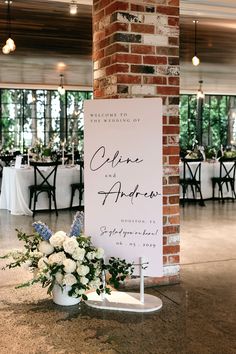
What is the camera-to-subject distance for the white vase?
3652 mm

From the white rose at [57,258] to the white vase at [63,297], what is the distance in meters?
0.24

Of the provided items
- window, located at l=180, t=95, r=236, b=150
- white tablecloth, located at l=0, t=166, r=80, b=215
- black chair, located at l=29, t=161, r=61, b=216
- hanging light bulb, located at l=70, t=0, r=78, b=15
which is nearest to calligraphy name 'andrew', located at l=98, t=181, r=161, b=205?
hanging light bulb, located at l=70, t=0, r=78, b=15

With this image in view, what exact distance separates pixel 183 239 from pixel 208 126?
42.7ft

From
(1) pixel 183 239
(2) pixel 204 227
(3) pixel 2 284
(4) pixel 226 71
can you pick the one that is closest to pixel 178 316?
(3) pixel 2 284

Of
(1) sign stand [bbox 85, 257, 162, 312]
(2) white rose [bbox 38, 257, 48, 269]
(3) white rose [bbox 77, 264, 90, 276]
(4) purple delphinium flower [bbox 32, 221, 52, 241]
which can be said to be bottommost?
(1) sign stand [bbox 85, 257, 162, 312]

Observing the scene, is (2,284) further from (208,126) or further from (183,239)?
(208,126)

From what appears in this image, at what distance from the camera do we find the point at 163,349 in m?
2.97

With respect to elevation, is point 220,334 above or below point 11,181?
below

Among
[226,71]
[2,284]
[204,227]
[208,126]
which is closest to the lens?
[2,284]

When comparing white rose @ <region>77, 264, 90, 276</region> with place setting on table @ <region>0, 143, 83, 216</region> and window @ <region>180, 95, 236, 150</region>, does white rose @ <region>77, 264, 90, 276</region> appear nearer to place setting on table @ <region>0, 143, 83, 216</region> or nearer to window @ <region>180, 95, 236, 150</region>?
place setting on table @ <region>0, 143, 83, 216</region>

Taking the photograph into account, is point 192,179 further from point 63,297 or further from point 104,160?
point 63,297

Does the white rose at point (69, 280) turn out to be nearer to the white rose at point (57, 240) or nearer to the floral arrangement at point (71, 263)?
the floral arrangement at point (71, 263)

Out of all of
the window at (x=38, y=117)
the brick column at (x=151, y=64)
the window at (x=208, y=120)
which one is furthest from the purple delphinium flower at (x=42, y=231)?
the window at (x=208, y=120)

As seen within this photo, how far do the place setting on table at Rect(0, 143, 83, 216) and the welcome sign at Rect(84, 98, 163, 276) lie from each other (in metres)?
4.33
